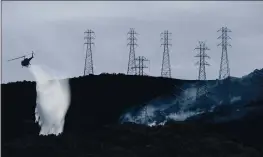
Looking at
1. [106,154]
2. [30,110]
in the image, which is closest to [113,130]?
[106,154]

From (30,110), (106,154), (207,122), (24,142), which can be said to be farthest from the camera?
(30,110)

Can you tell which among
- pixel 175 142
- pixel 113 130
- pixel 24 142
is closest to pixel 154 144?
pixel 175 142

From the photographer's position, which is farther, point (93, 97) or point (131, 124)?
point (93, 97)

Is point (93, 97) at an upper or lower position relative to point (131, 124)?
upper

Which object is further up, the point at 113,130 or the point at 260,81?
the point at 260,81

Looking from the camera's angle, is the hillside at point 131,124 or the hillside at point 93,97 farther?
the hillside at point 93,97

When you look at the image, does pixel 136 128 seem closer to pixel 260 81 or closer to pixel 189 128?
pixel 189 128

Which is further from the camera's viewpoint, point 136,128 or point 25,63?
point 25,63

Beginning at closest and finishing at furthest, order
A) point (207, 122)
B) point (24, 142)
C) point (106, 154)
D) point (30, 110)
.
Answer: point (106, 154) < point (24, 142) < point (207, 122) < point (30, 110)

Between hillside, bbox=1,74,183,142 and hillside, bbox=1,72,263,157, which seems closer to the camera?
hillside, bbox=1,72,263,157
